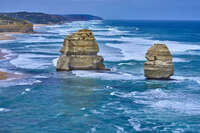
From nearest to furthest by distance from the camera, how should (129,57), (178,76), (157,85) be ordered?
(157,85)
(178,76)
(129,57)

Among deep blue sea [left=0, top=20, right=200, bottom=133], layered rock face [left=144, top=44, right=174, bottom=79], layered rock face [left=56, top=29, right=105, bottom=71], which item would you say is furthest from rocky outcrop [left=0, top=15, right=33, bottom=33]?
layered rock face [left=144, top=44, right=174, bottom=79]

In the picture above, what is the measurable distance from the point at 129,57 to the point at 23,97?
2653 centimetres

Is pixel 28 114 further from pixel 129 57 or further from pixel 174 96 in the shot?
pixel 129 57

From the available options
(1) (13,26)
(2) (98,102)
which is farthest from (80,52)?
(1) (13,26)

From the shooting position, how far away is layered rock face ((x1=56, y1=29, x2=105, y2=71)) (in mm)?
38000

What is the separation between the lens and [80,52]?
125 feet

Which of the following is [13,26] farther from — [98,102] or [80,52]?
[98,102]

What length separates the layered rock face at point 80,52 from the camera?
38000mm

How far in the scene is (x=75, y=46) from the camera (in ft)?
125

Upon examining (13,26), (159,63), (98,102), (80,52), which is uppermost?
(13,26)

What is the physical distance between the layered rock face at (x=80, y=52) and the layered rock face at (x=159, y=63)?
21.5 feet

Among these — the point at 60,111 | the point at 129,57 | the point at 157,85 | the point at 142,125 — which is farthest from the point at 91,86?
the point at 129,57

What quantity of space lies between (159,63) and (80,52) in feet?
28.8

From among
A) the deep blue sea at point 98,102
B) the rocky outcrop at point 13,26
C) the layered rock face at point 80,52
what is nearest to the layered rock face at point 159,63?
the deep blue sea at point 98,102
